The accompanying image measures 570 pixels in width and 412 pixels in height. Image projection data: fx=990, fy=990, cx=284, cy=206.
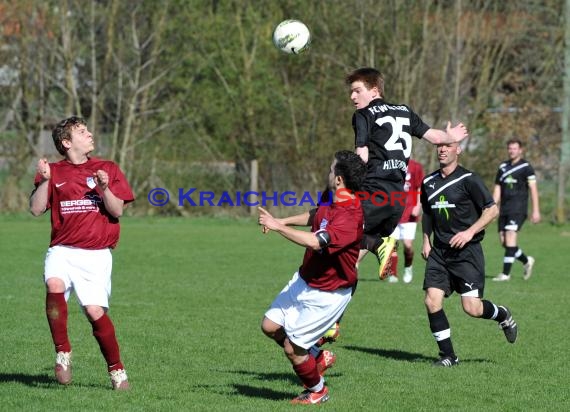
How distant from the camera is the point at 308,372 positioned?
6152 mm

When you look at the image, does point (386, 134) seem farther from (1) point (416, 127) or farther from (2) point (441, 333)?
(2) point (441, 333)

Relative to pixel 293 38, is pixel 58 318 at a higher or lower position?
lower

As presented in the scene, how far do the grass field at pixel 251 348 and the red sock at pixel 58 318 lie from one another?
0.30m

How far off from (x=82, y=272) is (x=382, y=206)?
2.38 m

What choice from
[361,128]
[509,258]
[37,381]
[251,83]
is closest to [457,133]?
[361,128]

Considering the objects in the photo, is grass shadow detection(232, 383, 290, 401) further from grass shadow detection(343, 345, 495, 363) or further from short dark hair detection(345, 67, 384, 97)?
short dark hair detection(345, 67, 384, 97)

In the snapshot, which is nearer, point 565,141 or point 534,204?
point 534,204

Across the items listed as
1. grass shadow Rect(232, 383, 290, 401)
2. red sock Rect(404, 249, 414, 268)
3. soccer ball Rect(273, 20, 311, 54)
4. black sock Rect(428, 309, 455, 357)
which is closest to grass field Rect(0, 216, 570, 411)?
grass shadow Rect(232, 383, 290, 401)

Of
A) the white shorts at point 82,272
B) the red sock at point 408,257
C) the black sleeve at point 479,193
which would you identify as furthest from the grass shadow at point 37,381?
the red sock at point 408,257

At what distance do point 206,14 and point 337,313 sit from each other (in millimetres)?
23164

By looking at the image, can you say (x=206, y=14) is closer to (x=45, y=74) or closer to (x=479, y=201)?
(x=45, y=74)

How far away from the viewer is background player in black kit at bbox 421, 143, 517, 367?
25.9 ft

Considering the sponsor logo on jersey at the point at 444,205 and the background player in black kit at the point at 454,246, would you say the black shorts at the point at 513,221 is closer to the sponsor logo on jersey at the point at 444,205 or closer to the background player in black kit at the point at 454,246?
the background player in black kit at the point at 454,246

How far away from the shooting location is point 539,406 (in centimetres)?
628
